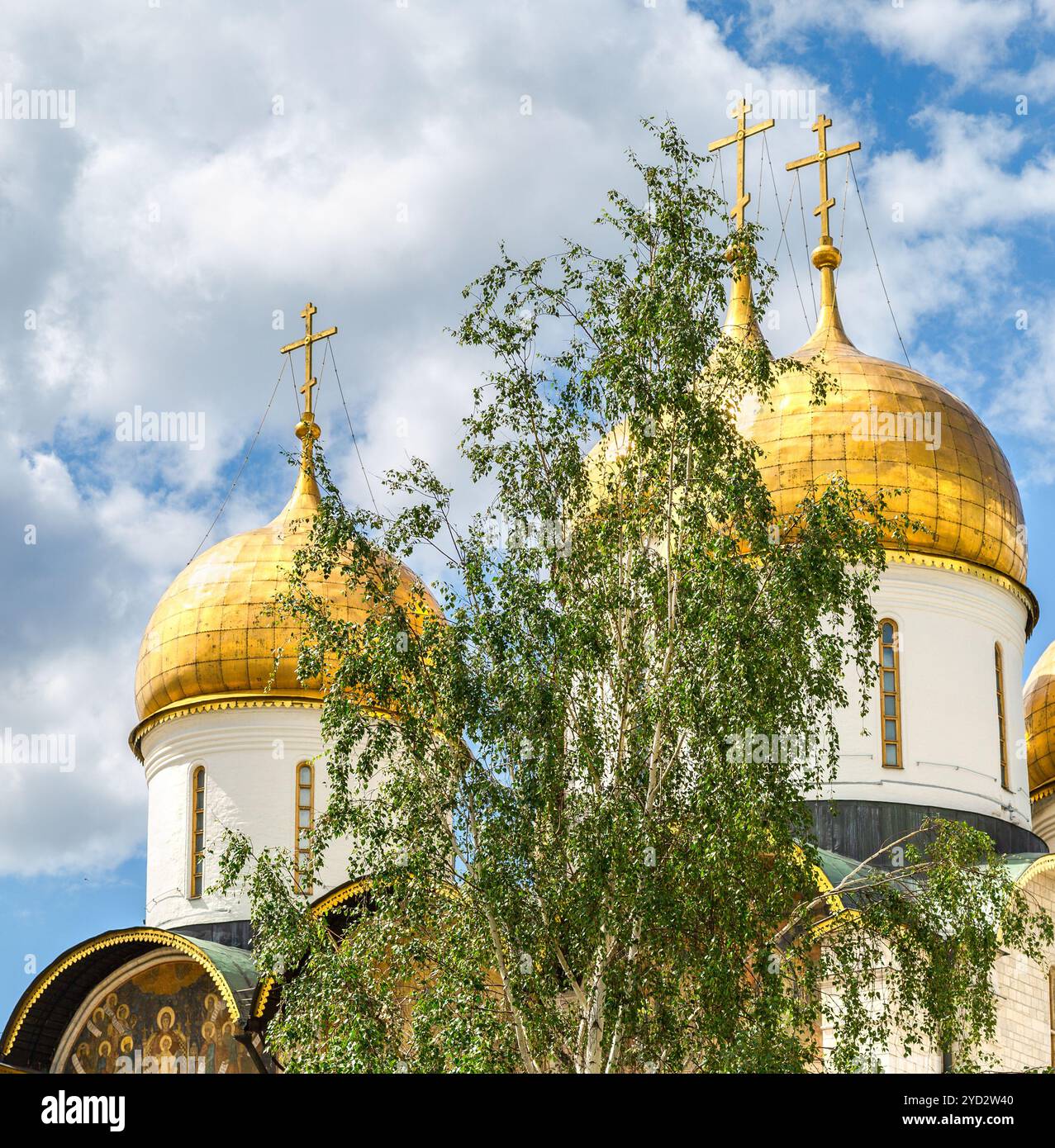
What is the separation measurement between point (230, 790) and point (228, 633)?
1.42 meters

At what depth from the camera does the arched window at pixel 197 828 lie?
17.3 meters

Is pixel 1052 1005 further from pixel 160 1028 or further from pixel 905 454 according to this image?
pixel 160 1028

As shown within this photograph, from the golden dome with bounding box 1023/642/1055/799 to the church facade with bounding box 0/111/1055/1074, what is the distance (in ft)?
9.07

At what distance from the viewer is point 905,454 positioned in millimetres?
15094

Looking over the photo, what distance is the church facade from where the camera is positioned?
575 inches

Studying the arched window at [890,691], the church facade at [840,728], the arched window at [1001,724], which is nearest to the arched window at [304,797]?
the church facade at [840,728]

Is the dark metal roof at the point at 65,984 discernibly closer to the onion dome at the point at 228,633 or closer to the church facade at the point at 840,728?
the church facade at the point at 840,728

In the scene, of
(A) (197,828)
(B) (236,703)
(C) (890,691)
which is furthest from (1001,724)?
(A) (197,828)

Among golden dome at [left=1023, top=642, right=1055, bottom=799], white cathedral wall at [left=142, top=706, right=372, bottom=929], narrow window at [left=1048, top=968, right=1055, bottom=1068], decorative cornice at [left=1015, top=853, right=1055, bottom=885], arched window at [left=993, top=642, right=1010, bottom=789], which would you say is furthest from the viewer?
golden dome at [left=1023, top=642, right=1055, bottom=799]

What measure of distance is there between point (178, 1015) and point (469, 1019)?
706cm

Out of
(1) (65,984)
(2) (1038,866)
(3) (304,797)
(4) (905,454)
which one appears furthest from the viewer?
(3) (304,797)

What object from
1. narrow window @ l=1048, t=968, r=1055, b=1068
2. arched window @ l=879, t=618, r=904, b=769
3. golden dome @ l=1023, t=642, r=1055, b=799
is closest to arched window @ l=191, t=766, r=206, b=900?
arched window @ l=879, t=618, r=904, b=769

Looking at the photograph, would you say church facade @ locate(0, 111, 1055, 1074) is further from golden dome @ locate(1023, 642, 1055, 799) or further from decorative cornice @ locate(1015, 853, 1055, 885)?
golden dome @ locate(1023, 642, 1055, 799)
